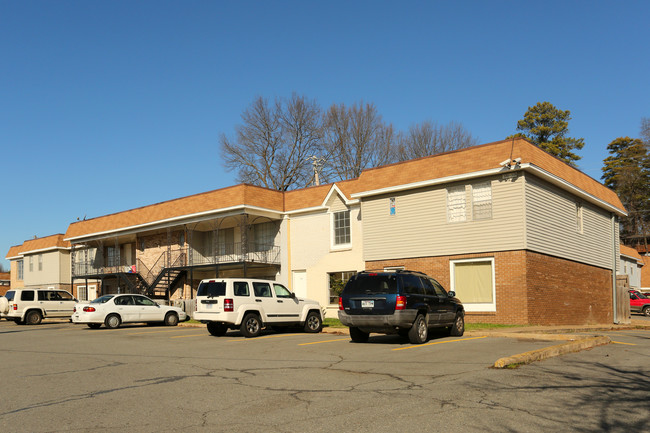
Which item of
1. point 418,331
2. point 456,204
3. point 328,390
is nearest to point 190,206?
point 456,204

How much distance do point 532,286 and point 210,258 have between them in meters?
20.2

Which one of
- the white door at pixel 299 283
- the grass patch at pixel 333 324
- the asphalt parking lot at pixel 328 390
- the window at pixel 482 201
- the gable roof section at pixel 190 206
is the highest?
the gable roof section at pixel 190 206

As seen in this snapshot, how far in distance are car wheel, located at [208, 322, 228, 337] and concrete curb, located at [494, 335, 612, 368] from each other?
34.3ft

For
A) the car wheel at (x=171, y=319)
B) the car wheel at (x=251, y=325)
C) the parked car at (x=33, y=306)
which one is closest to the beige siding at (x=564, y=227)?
the car wheel at (x=251, y=325)

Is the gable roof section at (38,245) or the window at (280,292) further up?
the gable roof section at (38,245)

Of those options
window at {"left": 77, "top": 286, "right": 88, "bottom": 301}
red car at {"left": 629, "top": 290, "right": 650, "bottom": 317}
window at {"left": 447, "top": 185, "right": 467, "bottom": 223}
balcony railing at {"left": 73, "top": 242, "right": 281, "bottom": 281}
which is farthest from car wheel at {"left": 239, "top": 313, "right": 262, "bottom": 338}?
red car at {"left": 629, "top": 290, "right": 650, "bottom": 317}

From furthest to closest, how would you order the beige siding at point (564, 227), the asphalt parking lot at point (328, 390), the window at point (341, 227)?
the window at point (341, 227) → the beige siding at point (564, 227) → the asphalt parking lot at point (328, 390)

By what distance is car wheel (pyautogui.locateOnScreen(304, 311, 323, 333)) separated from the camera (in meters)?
19.8

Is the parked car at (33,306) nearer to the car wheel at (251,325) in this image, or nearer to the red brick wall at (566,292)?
the car wheel at (251,325)

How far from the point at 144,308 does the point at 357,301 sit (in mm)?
13267

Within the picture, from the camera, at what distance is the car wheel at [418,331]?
47.5 feet

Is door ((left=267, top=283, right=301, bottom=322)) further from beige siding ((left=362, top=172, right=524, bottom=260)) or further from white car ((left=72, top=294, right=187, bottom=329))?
white car ((left=72, top=294, right=187, bottom=329))

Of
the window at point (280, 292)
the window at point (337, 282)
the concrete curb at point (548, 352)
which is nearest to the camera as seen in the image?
the concrete curb at point (548, 352)

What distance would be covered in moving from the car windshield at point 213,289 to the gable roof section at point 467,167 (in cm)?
975
